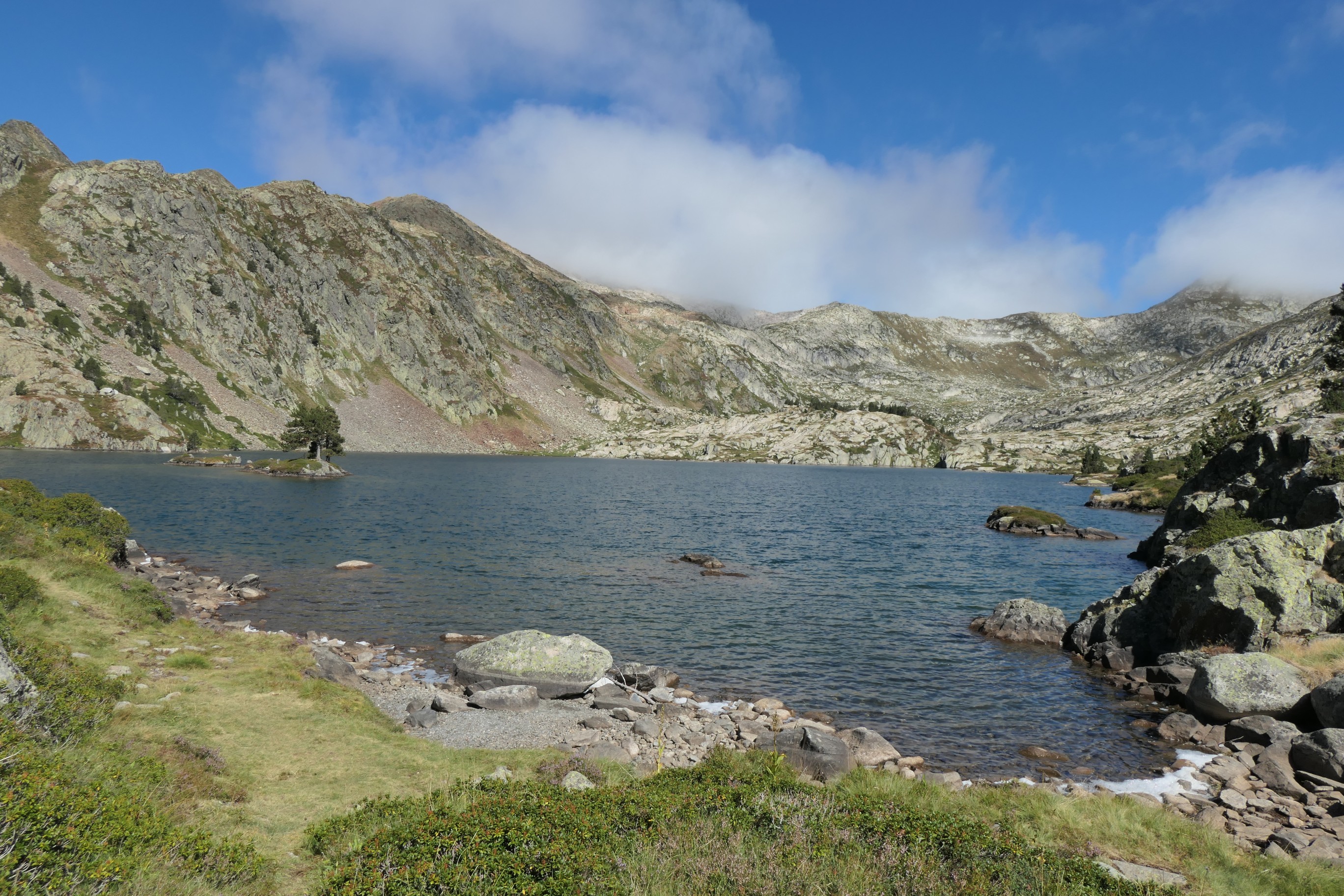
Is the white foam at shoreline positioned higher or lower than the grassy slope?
lower

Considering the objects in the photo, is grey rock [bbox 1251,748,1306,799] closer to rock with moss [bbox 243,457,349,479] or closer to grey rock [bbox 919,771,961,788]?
grey rock [bbox 919,771,961,788]

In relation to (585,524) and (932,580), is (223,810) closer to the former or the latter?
(932,580)

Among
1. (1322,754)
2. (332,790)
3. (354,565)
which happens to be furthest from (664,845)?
(354,565)

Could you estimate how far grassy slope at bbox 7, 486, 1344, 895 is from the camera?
450 inches

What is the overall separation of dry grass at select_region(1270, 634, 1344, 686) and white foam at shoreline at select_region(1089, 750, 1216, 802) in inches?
318

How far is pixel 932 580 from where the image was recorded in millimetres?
55000

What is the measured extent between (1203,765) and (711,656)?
20.1m

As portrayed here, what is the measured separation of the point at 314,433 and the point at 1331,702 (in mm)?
155625

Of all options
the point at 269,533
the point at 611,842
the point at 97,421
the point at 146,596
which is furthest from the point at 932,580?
the point at 97,421

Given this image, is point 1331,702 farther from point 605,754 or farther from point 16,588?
point 16,588

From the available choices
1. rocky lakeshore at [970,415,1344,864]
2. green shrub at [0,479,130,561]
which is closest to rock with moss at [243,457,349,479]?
green shrub at [0,479,130,561]

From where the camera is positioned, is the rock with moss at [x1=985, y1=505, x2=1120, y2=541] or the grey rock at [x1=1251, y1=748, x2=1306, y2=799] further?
the rock with moss at [x1=985, y1=505, x2=1120, y2=541]

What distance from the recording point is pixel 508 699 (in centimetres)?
2583

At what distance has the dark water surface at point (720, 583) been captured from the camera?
2873cm
